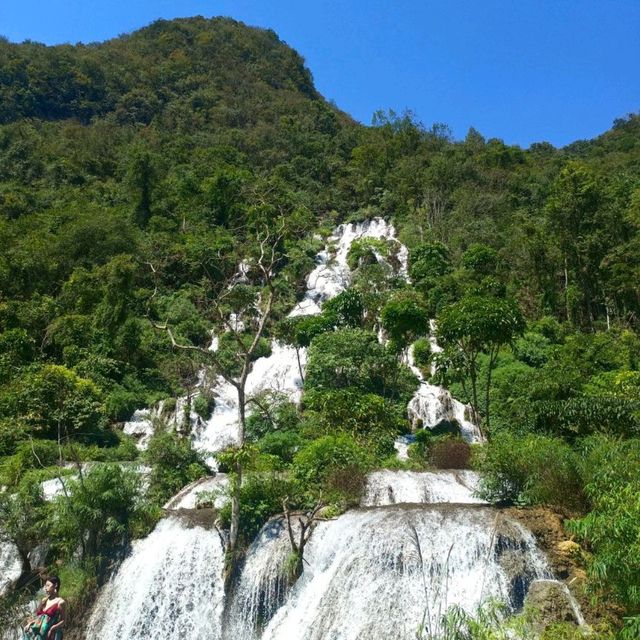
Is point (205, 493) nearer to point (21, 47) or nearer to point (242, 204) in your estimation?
point (242, 204)

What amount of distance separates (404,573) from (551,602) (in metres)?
2.58

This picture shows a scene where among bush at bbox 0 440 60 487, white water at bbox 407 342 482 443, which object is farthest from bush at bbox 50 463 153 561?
white water at bbox 407 342 482 443

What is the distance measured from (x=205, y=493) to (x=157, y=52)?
87453mm

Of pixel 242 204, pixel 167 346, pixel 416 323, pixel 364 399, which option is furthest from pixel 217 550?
pixel 242 204

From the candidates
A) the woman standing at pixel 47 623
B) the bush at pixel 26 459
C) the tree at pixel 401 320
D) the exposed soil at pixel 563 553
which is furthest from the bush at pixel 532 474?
the tree at pixel 401 320

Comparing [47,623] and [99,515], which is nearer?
[47,623]

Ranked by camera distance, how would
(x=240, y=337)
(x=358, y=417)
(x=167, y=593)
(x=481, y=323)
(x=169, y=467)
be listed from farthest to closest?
(x=240, y=337), (x=358, y=417), (x=481, y=323), (x=169, y=467), (x=167, y=593)

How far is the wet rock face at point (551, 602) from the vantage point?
8961 mm

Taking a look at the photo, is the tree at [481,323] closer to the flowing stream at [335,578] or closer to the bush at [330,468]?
the bush at [330,468]

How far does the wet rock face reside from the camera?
353 inches

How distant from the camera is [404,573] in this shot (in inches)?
424

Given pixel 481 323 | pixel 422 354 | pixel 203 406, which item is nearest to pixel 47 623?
pixel 481 323

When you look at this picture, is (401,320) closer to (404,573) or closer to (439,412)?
(439,412)

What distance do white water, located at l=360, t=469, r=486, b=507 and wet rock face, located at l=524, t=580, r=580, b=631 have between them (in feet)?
16.8
